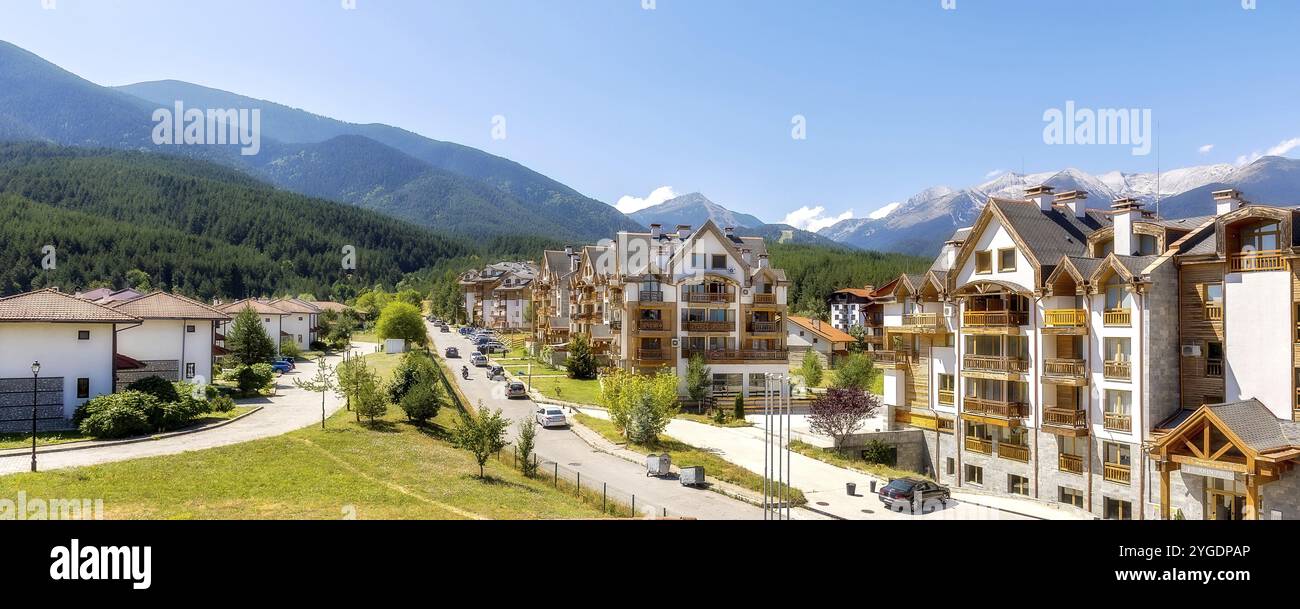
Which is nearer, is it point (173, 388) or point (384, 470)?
point (384, 470)

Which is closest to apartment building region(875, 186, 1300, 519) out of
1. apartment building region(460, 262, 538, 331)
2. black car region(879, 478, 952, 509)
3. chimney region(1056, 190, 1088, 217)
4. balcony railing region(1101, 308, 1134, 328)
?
balcony railing region(1101, 308, 1134, 328)

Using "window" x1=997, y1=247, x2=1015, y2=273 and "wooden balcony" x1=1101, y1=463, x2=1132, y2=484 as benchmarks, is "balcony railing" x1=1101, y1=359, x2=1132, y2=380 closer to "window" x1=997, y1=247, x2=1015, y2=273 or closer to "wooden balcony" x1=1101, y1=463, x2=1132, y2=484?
"wooden balcony" x1=1101, y1=463, x2=1132, y2=484

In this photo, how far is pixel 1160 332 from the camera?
28312 mm

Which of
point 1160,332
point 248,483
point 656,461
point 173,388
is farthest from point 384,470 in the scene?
point 1160,332

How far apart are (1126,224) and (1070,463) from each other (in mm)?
10319

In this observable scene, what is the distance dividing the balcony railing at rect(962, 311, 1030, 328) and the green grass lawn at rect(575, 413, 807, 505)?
12059mm

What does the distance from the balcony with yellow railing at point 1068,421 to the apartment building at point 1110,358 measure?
0.05 meters

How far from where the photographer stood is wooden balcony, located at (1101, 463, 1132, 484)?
95.6 feet

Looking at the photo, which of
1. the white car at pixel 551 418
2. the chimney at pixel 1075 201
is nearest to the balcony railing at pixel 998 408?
the chimney at pixel 1075 201

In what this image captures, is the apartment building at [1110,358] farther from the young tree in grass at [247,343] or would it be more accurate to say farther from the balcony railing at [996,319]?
the young tree in grass at [247,343]

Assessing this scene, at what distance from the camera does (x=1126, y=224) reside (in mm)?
31062

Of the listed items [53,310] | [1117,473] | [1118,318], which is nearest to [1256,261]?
[1118,318]
